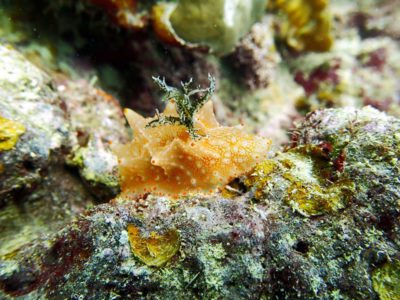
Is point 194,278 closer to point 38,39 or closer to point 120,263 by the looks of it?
point 120,263

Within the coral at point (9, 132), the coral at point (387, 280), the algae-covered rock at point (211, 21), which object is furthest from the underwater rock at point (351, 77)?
the coral at point (9, 132)

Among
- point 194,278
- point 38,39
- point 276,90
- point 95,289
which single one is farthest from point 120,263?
point 276,90

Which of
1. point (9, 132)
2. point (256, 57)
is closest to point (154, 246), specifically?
point (9, 132)

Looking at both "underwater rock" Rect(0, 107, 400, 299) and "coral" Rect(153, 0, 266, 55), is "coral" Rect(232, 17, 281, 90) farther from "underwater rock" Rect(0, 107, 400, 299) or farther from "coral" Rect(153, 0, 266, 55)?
"underwater rock" Rect(0, 107, 400, 299)

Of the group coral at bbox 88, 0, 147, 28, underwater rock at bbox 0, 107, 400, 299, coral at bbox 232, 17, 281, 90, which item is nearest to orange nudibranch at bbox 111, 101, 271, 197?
underwater rock at bbox 0, 107, 400, 299

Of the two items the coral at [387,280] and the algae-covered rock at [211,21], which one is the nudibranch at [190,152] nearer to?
the coral at [387,280]

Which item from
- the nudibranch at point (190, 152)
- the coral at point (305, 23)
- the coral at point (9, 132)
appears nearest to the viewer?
the nudibranch at point (190, 152)

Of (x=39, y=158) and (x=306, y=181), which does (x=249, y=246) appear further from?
(x=39, y=158)
